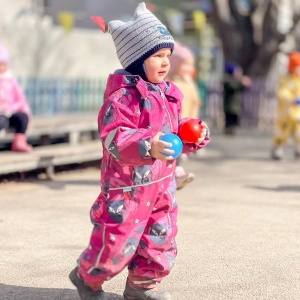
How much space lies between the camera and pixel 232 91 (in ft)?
55.5

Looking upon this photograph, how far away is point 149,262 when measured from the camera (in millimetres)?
4172

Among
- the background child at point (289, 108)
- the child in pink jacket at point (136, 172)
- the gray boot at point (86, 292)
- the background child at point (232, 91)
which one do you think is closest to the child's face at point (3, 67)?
the background child at point (289, 108)

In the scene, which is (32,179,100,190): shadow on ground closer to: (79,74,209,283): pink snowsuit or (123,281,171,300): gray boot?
(123,281,171,300): gray boot

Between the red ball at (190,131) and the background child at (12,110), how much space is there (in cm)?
530

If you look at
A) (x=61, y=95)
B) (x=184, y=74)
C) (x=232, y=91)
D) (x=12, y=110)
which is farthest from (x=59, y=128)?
(x=232, y=91)

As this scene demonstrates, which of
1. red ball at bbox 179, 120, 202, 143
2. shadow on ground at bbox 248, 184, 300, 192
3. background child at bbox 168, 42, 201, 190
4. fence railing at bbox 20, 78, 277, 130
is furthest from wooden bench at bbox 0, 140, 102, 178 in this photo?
red ball at bbox 179, 120, 202, 143

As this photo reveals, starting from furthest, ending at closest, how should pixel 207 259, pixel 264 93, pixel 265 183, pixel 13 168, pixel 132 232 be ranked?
pixel 264 93 < pixel 265 183 < pixel 13 168 < pixel 207 259 < pixel 132 232

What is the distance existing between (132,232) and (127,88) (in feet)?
2.52

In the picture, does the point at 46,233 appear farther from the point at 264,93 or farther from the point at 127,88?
the point at 264,93

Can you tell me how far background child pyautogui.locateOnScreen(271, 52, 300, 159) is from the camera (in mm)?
11258

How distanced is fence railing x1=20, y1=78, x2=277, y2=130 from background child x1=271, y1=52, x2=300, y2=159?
168 inches

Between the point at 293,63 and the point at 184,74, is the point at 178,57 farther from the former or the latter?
the point at 293,63

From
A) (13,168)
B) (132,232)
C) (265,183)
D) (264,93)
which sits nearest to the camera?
(132,232)

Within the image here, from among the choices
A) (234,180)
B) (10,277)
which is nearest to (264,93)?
(234,180)
